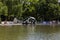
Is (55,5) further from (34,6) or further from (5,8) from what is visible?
(5,8)

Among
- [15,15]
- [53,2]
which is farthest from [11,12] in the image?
[53,2]

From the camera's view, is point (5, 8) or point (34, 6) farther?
point (34, 6)

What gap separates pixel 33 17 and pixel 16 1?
2407 millimetres

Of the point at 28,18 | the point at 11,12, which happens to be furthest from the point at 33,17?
the point at 11,12

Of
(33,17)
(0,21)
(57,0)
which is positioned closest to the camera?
(0,21)

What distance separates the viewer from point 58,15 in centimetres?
2381

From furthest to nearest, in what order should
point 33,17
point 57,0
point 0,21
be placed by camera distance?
point 57,0, point 33,17, point 0,21

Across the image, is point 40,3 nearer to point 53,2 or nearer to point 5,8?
point 53,2

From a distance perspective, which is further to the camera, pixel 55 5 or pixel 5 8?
pixel 55 5

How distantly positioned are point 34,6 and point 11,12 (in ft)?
8.47

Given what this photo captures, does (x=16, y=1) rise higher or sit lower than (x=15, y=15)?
higher

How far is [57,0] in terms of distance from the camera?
23906 mm

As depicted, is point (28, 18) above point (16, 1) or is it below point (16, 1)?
below

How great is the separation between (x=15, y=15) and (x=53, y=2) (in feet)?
14.7
